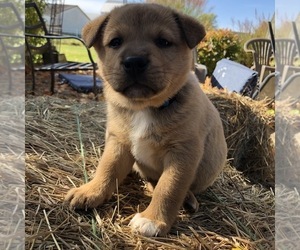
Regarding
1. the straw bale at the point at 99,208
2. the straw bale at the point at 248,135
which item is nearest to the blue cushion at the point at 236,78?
the straw bale at the point at 248,135

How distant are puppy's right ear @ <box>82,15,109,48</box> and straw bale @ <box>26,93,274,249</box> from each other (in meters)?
0.78

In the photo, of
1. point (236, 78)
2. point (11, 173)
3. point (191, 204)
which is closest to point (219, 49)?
point (236, 78)

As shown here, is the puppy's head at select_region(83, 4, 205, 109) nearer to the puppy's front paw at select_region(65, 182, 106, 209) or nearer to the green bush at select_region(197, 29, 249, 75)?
the puppy's front paw at select_region(65, 182, 106, 209)

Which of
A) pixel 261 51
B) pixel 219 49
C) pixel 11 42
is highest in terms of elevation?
pixel 11 42

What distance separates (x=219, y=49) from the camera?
34.9 feet

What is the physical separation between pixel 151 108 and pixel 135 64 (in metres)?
0.38

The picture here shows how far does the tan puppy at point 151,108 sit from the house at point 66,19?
28.1ft

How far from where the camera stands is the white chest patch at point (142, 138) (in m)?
2.47

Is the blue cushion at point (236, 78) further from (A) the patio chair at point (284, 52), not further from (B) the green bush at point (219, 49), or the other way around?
(A) the patio chair at point (284, 52)

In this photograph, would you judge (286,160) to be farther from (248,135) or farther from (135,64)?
(248,135)

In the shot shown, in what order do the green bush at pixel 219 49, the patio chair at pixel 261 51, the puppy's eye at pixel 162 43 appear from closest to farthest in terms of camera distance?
1. the puppy's eye at pixel 162 43
2. the patio chair at pixel 261 51
3. the green bush at pixel 219 49

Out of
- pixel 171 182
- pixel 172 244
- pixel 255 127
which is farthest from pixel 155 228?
pixel 255 127

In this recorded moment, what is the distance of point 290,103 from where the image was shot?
2406 mm

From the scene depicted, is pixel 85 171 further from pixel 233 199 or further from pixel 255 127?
pixel 255 127
